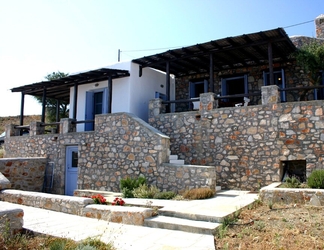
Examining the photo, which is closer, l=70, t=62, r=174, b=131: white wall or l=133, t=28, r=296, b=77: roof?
l=133, t=28, r=296, b=77: roof

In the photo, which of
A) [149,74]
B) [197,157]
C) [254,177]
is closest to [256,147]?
[254,177]

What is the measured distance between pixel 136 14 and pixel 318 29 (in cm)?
874

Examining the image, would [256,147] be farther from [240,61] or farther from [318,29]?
[318,29]

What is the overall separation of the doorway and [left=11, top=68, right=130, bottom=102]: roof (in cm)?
317

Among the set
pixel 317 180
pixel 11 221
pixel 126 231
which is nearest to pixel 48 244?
pixel 11 221

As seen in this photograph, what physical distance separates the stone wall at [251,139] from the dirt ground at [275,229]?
2889mm

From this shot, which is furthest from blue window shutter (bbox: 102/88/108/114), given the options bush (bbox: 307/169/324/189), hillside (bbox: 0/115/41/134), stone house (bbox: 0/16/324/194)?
hillside (bbox: 0/115/41/134)

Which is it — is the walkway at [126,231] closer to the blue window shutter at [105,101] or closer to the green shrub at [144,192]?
the green shrub at [144,192]

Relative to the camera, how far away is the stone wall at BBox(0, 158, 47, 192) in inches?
448

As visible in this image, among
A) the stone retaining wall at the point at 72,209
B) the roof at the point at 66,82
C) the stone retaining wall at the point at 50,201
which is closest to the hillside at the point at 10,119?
the roof at the point at 66,82

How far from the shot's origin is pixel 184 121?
10664mm

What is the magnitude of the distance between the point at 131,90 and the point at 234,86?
4.96m

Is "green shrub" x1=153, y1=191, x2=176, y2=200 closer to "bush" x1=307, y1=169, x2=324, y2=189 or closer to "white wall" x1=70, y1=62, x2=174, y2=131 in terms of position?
"bush" x1=307, y1=169, x2=324, y2=189

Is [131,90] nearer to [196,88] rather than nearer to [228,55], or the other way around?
[196,88]
